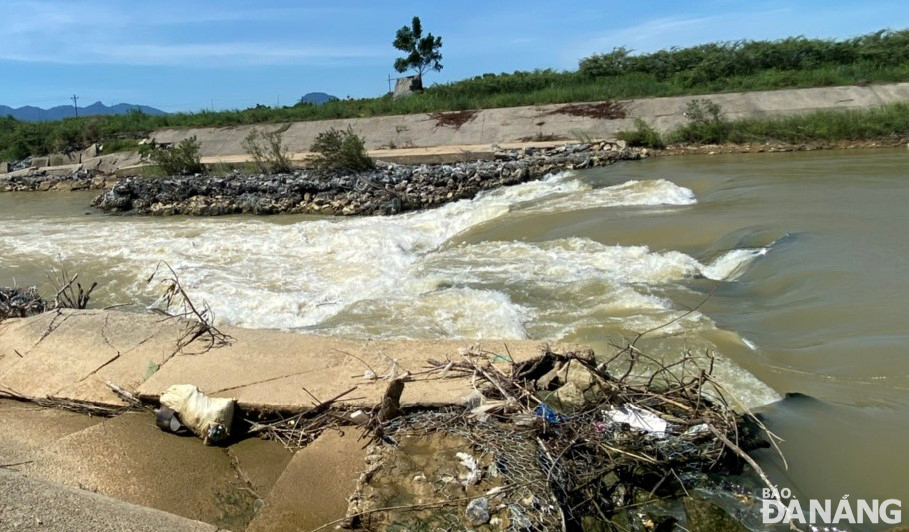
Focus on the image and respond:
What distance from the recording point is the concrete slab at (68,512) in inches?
87.4

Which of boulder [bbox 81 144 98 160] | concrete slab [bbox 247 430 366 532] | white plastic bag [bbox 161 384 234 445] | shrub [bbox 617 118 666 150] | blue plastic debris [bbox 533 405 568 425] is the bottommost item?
concrete slab [bbox 247 430 366 532]

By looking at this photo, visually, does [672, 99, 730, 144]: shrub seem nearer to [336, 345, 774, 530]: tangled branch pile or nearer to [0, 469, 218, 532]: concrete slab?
[336, 345, 774, 530]: tangled branch pile

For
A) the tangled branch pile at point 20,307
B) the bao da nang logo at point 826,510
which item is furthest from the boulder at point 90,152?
the bao da nang logo at point 826,510

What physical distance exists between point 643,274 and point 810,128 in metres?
12.6

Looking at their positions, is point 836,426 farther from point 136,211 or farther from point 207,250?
point 136,211

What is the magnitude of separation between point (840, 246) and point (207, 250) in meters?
8.83

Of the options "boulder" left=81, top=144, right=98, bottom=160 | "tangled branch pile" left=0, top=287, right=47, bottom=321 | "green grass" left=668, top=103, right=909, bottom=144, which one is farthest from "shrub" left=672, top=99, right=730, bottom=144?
"boulder" left=81, top=144, right=98, bottom=160

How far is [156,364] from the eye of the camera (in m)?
3.77

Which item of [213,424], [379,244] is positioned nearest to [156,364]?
[213,424]

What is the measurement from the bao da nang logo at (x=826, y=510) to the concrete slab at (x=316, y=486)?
1.70 m

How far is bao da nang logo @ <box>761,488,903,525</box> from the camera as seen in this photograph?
105 inches

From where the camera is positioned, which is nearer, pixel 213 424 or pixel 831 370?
pixel 213 424

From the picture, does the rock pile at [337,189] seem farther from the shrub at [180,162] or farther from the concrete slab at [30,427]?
the concrete slab at [30,427]

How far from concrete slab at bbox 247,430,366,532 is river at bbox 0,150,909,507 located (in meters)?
1.91
